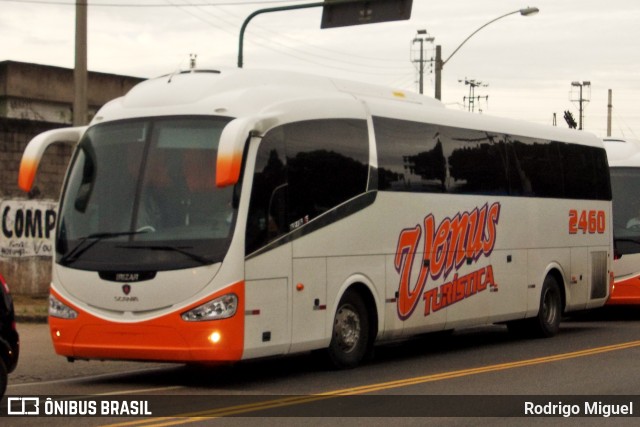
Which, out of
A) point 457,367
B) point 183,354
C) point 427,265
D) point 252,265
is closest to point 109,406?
point 183,354

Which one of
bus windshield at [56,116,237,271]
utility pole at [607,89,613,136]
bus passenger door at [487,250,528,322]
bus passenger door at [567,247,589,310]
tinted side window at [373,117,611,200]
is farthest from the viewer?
utility pole at [607,89,613,136]

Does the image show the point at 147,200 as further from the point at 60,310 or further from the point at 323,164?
the point at 323,164

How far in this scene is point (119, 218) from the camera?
44.0ft

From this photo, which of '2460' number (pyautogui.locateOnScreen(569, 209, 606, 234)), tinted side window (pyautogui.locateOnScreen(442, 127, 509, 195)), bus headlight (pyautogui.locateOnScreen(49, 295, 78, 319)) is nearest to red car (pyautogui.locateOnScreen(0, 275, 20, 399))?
bus headlight (pyautogui.locateOnScreen(49, 295, 78, 319))

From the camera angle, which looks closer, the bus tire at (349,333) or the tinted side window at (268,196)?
the tinted side window at (268,196)

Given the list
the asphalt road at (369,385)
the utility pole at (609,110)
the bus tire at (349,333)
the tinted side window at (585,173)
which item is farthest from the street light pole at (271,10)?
the utility pole at (609,110)

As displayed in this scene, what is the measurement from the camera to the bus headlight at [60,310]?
529 inches

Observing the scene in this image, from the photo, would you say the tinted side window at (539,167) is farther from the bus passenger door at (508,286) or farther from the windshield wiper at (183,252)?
the windshield wiper at (183,252)

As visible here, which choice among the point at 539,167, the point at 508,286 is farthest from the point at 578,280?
the point at 508,286

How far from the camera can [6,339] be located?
429 inches

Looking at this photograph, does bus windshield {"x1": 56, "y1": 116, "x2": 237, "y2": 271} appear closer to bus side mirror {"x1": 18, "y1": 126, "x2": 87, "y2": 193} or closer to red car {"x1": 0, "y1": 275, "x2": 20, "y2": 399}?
bus side mirror {"x1": 18, "y1": 126, "x2": 87, "y2": 193}

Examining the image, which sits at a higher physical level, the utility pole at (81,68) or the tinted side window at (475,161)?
the utility pole at (81,68)

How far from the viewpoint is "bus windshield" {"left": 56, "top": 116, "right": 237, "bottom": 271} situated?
13.1 m

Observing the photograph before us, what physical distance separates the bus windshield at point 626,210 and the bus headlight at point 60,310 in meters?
14.0
